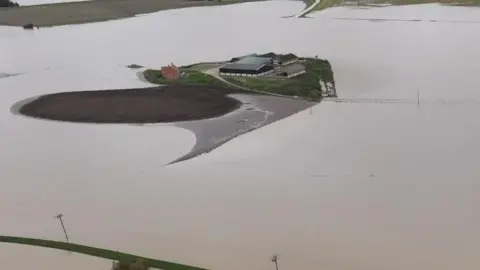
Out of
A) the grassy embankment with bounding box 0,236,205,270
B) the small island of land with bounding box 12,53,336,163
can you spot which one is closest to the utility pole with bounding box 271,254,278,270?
the grassy embankment with bounding box 0,236,205,270

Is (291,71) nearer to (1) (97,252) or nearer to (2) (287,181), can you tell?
(2) (287,181)

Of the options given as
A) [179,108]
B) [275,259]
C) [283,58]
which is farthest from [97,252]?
[283,58]

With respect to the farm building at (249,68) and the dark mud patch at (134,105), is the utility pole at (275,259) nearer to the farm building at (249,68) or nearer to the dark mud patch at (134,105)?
the dark mud patch at (134,105)

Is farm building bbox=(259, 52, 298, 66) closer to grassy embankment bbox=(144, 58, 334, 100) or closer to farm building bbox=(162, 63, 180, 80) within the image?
grassy embankment bbox=(144, 58, 334, 100)

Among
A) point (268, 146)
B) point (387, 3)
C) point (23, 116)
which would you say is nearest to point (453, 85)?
point (268, 146)

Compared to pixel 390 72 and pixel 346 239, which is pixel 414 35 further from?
pixel 346 239

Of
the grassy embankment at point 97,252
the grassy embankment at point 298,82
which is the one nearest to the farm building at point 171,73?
the grassy embankment at point 298,82
